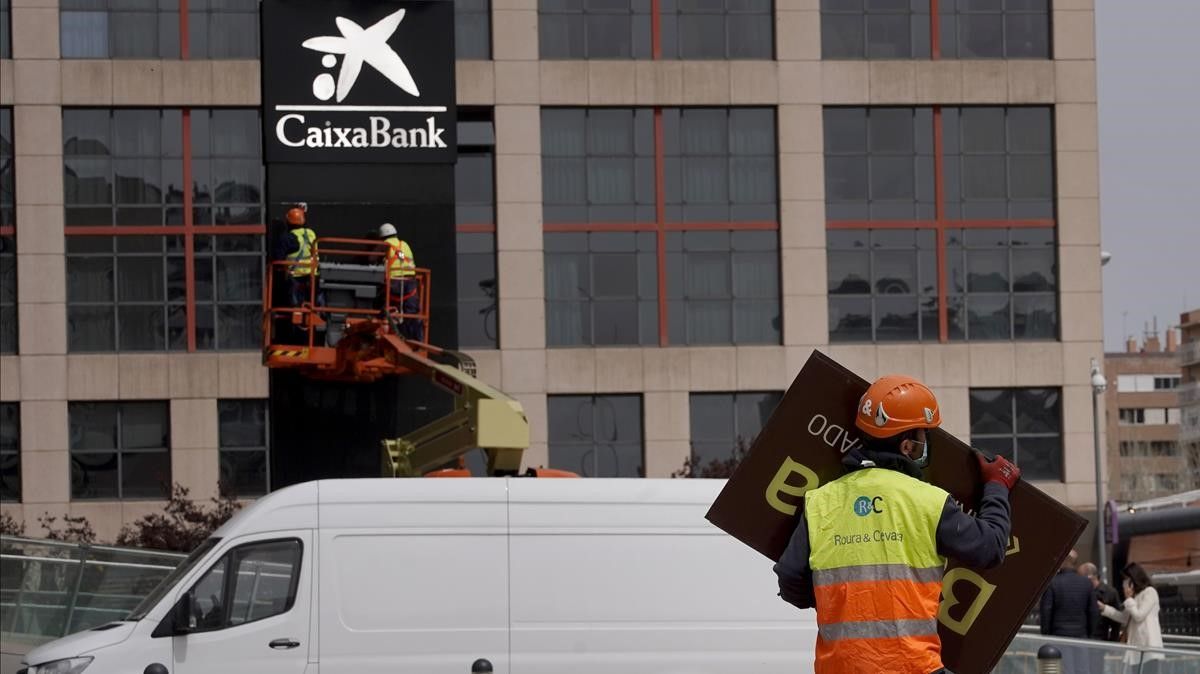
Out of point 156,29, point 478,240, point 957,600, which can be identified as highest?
point 156,29

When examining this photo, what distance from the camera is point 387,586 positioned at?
526 inches

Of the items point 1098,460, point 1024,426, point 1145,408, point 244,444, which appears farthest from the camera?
point 1145,408

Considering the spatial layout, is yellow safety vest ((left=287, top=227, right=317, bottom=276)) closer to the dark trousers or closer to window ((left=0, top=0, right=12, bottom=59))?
the dark trousers

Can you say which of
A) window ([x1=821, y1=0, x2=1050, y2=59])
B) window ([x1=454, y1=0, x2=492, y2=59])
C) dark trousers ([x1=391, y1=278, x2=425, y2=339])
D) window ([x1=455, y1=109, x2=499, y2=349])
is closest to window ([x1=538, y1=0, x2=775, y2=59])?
window ([x1=454, y1=0, x2=492, y2=59])

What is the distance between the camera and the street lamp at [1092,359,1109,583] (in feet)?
129

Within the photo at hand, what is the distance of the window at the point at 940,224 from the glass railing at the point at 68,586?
25574 mm

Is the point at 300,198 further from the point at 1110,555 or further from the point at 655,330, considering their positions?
the point at 1110,555

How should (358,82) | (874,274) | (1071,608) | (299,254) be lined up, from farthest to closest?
(874,274) < (358,82) < (299,254) < (1071,608)

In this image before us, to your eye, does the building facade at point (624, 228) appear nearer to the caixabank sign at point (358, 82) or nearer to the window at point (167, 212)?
the window at point (167, 212)

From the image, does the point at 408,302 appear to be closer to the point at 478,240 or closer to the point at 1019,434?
the point at 478,240

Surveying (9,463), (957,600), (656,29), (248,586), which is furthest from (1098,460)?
(957,600)

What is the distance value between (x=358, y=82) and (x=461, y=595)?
1164 cm

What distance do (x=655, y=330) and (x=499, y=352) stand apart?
3580mm

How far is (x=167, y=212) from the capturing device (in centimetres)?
4356
